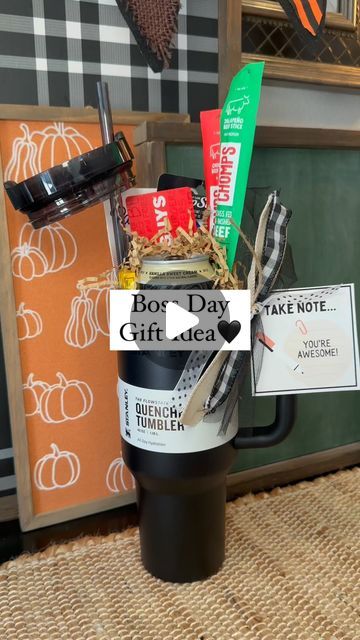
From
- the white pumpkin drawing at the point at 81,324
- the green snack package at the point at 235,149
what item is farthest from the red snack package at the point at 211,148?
the white pumpkin drawing at the point at 81,324

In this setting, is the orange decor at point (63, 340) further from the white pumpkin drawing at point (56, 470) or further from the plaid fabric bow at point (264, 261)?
the plaid fabric bow at point (264, 261)

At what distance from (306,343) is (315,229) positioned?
0.25 meters

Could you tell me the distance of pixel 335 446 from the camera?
2.65 ft

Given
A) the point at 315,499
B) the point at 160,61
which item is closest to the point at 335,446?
the point at 315,499

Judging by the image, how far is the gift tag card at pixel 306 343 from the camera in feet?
1.77

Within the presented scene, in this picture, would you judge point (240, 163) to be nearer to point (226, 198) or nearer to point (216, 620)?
point (226, 198)

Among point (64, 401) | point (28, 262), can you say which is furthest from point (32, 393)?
point (28, 262)

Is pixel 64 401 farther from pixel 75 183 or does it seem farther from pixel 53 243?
pixel 75 183

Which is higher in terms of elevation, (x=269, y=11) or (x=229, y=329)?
(x=269, y=11)

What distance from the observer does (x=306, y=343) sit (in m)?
0.55

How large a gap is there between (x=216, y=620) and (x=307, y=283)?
1.40ft

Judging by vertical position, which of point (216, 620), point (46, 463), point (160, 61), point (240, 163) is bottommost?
point (216, 620)

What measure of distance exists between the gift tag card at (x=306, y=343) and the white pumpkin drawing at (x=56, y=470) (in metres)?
0.29

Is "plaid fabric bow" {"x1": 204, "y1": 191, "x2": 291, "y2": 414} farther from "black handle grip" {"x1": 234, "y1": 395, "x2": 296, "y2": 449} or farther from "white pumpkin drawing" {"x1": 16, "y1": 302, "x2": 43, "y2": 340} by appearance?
"white pumpkin drawing" {"x1": 16, "y1": 302, "x2": 43, "y2": 340}
